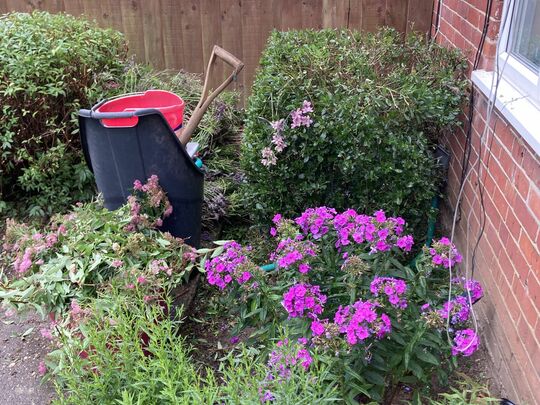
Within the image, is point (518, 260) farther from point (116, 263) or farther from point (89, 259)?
point (89, 259)

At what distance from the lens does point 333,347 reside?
6.86 ft

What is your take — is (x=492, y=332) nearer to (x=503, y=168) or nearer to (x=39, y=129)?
(x=503, y=168)

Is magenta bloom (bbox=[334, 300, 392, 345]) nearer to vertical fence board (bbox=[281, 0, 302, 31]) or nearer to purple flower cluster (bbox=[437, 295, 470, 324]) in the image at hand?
purple flower cluster (bbox=[437, 295, 470, 324])

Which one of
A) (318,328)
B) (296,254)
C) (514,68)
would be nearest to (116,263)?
(296,254)

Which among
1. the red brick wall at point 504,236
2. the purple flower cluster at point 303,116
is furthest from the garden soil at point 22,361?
the red brick wall at point 504,236

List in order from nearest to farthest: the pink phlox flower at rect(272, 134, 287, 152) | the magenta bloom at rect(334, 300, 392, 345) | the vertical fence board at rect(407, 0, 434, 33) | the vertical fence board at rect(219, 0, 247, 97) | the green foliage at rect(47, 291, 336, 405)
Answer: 1. the green foliage at rect(47, 291, 336, 405)
2. the magenta bloom at rect(334, 300, 392, 345)
3. the pink phlox flower at rect(272, 134, 287, 152)
4. the vertical fence board at rect(407, 0, 434, 33)
5. the vertical fence board at rect(219, 0, 247, 97)

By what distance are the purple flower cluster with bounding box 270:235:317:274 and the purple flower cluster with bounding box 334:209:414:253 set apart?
0.18 meters

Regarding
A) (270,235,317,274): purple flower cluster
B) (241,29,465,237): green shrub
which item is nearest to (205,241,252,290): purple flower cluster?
(270,235,317,274): purple flower cluster

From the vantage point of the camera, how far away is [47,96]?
4.08m

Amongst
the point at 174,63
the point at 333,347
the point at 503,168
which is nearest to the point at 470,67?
the point at 503,168

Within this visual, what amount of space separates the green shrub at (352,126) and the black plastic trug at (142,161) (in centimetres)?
51

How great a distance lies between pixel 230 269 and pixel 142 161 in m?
0.98

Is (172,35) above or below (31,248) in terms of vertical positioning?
above

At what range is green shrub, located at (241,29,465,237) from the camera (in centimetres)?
329
